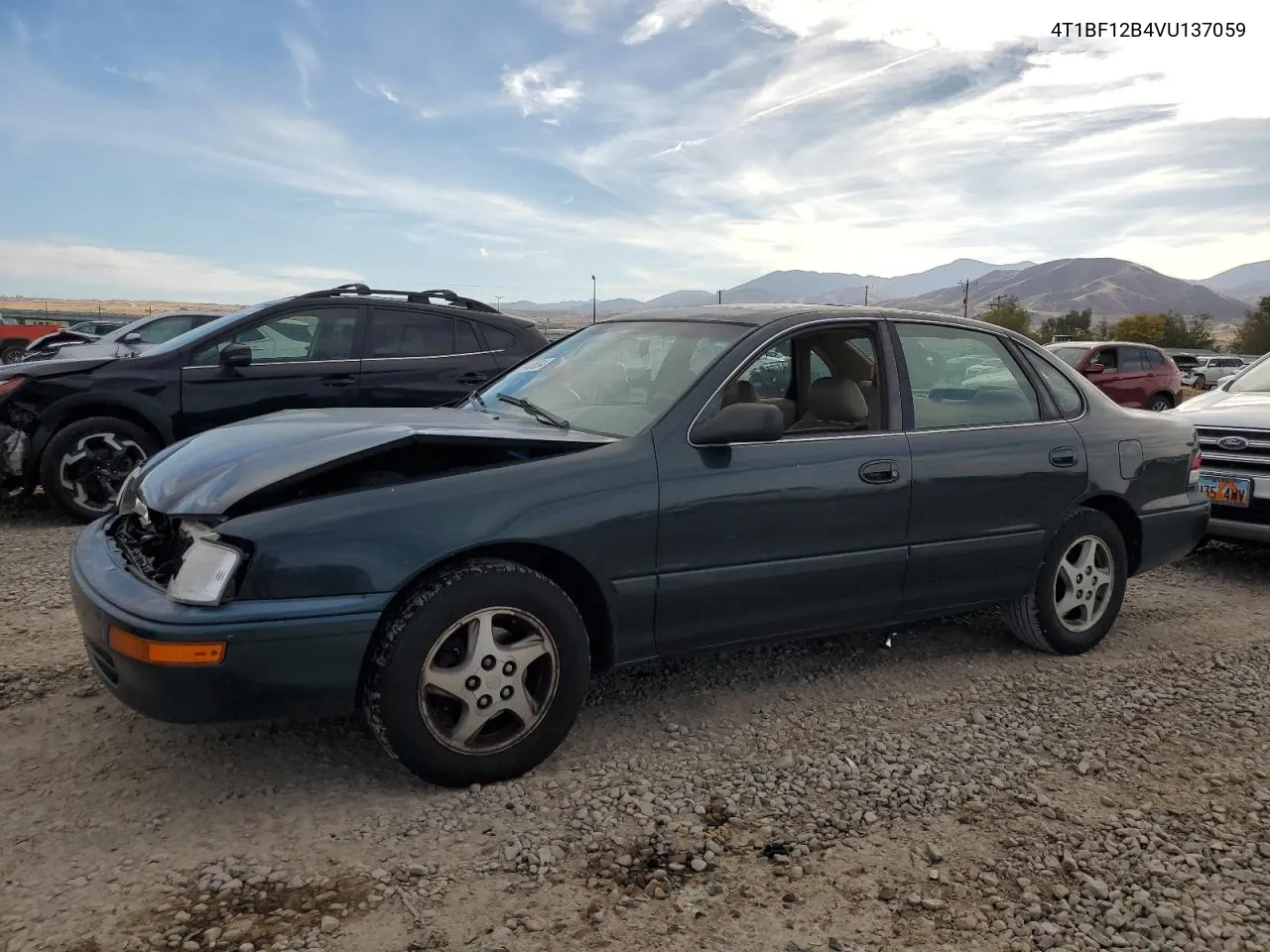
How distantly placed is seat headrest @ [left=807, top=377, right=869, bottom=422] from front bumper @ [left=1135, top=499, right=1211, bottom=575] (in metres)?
1.74

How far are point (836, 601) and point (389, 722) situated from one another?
5.71 feet

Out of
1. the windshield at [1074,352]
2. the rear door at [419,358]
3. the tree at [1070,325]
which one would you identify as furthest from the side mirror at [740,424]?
the tree at [1070,325]

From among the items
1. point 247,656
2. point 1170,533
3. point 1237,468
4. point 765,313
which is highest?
point 765,313

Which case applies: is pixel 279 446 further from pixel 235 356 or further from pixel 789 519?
pixel 235 356

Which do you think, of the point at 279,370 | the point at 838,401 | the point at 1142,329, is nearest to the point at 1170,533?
the point at 838,401

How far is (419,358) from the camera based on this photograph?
7406 mm

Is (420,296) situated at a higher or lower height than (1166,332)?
lower

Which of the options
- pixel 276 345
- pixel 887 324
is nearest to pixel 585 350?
Answer: pixel 887 324

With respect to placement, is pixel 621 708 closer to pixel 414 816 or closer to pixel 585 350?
pixel 414 816

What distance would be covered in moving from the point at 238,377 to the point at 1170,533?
6002 mm

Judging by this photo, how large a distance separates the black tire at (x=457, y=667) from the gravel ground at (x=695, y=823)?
113 millimetres

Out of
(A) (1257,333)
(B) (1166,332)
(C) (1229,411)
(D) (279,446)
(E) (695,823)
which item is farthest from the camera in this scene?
(B) (1166,332)

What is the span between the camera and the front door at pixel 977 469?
388 centimetres

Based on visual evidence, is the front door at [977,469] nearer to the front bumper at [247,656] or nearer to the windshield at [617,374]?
the windshield at [617,374]
